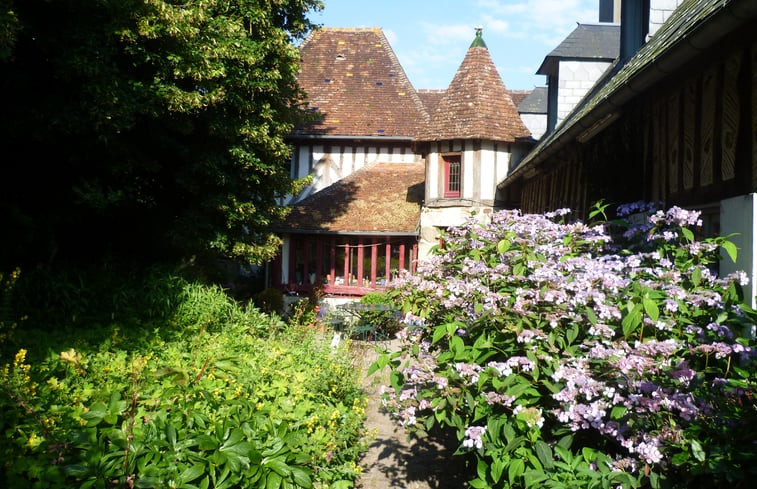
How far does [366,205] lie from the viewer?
16.2 m

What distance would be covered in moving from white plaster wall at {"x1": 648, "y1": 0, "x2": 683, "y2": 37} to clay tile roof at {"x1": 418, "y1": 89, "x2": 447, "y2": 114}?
14.5 meters

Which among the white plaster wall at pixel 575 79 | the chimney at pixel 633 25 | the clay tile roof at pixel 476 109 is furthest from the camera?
the clay tile roof at pixel 476 109

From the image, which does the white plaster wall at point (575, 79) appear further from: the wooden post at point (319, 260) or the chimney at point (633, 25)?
the wooden post at point (319, 260)

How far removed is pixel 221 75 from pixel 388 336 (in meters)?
6.58

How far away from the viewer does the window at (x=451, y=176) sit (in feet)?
49.5

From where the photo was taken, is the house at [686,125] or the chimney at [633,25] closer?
the house at [686,125]

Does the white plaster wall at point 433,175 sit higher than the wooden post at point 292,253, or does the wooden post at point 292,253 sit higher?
the white plaster wall at point 433,175

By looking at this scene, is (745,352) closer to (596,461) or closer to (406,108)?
(596,461)

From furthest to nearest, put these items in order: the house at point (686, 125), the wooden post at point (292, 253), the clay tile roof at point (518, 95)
→ the clay tile roof at point (518, 95)
the wooden post at point (292, 253)
the house at point (686, 125)

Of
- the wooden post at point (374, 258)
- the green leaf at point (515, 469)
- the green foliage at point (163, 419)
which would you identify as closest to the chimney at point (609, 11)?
the wooden post at point (374, 258)

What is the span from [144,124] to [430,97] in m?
14.6

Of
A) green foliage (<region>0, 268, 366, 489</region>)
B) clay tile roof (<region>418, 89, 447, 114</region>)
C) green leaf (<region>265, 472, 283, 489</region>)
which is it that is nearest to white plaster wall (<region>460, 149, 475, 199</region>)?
clay tile roof (<region>418, 89, 447, 114</region>)

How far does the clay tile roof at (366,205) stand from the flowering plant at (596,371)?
11.8 meters

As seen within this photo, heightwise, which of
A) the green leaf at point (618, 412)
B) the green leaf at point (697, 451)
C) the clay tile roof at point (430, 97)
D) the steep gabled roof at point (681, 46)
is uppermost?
the clay tile roof at point (430, 97)
